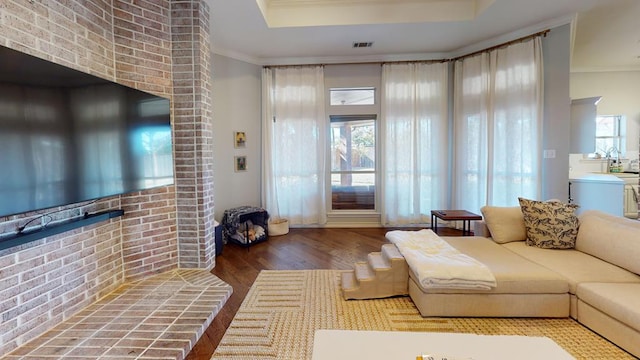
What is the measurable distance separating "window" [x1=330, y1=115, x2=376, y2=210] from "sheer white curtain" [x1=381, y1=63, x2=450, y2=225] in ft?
1.13

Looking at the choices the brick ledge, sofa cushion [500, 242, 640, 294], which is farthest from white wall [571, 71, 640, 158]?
the brick ledge

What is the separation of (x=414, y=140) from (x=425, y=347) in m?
3.91

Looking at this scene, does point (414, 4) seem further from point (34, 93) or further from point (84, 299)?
point (84, 299)

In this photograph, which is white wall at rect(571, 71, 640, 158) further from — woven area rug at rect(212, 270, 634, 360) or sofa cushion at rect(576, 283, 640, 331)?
woven area rug at rect(212, 270, 634, 360)

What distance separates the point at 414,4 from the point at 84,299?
4.72m

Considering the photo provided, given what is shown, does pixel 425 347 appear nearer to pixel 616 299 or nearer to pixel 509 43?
pixel 616 299

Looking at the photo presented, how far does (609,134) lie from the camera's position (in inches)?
217

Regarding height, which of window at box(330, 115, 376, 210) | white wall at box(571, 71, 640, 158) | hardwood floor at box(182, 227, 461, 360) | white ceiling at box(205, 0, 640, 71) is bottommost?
hardwood floor at box(182, 227, 461, 360)

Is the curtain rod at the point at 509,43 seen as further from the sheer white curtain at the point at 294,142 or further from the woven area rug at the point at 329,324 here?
the woven area rug at the point at 329,324

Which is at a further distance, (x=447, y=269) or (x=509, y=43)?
(x=509, y=43)

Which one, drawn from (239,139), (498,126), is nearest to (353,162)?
(239,139)

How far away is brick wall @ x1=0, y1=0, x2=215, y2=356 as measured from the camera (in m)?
1.86

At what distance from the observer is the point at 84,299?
231cm

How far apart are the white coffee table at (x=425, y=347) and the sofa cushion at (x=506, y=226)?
1.65 metres
